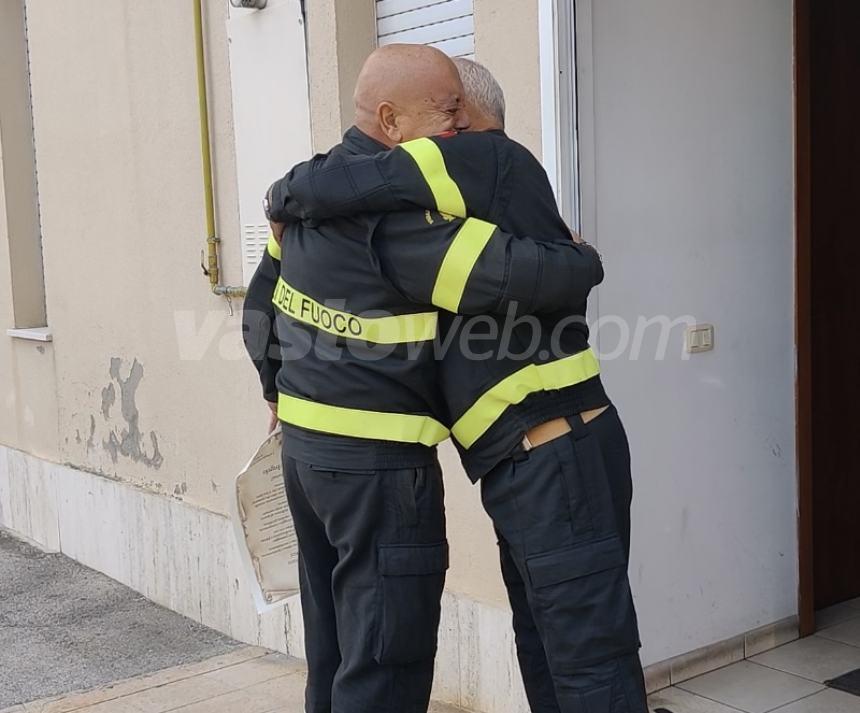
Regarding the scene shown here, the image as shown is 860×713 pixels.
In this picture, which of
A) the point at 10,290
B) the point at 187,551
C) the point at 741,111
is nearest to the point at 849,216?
the point at 741,111

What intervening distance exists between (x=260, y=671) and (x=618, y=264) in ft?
7.52

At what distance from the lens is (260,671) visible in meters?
5.03

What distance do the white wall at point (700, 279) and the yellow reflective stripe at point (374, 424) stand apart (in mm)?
1334

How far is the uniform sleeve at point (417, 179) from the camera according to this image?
8.38 feet

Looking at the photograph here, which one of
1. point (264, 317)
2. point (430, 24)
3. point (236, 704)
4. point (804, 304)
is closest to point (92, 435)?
point (236, 704)

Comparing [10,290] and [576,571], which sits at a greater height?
[10,290]

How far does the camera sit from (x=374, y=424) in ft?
8.85

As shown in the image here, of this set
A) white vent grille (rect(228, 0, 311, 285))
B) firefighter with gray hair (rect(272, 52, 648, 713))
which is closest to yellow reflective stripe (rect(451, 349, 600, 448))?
firefighter with gray hair (rect(272, 52, 648, 713))

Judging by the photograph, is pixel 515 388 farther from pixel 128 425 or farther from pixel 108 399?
pixel 108 399

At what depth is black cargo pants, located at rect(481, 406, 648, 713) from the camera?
259 centimetres

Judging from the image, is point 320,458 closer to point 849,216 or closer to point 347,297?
point 347,297

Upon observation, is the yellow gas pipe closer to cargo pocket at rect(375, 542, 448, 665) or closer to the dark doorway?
the dark doorway

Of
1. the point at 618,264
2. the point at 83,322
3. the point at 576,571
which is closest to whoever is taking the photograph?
the point at 576,571

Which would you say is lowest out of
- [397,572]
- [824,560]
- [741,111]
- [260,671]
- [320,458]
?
[260,671]
